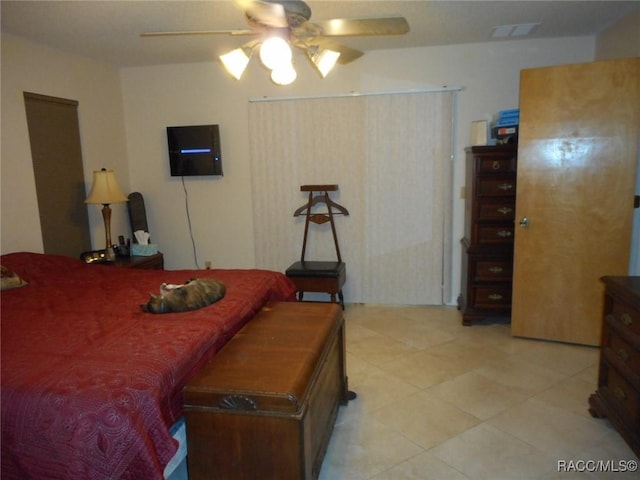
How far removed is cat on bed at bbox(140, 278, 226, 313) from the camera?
212cm

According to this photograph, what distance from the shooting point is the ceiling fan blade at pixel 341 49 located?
2.23m

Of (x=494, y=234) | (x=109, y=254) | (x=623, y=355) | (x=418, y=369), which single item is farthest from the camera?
(x=109, y=254)

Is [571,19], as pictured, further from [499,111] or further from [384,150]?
[384,150]

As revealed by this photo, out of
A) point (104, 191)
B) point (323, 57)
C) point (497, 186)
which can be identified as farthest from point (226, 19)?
point (497, 186)

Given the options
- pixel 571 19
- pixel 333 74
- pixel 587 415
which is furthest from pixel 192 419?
pixel 571 19

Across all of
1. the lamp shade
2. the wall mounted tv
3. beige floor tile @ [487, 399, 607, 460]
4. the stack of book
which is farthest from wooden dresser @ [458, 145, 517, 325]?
the lamp shade

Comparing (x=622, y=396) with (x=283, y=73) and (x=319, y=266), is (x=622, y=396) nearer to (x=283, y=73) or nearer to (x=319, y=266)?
(x=283, y=73)

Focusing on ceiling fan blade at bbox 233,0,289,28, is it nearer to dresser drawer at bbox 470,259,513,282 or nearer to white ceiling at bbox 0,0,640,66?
white ceiling at bbox 0,0,640,66

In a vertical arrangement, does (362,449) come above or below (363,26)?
below

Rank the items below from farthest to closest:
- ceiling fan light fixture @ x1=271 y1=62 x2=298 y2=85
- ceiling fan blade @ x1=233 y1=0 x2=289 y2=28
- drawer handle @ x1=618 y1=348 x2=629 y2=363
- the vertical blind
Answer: the vertical blind, ceiling fan light fixture @ x1=271 y1=62 x2=298 y2=85, drawer handle @ x1=618 y1=348 x2=629 y2=363, ceiling fan blade @ x1=233 y1=0 x2=289 y2=28

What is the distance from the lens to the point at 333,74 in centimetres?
409

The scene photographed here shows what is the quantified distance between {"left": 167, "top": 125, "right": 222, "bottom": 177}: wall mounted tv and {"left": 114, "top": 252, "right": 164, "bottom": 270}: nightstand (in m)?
0.92

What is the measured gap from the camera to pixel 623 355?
82.0 inches

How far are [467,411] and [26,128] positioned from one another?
3632 mm
